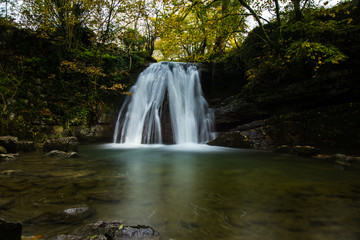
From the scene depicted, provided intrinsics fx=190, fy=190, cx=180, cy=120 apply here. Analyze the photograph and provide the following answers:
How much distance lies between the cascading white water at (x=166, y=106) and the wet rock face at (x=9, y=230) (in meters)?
8.27

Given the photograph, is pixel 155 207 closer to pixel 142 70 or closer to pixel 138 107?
pixel 138 107

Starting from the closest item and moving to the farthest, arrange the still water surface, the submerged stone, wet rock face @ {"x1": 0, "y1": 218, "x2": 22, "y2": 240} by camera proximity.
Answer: wet rock face @ {"x1": 0, "y1": 218, "x2": 22, "y2": 240}, the still water surface, the submerged stone

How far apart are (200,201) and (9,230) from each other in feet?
5.95

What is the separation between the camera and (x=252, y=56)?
31.6 feet

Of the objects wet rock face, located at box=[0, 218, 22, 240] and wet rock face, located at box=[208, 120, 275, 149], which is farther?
wet rock face, located at box=[208, 120, 275, 149]

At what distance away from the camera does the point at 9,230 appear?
1201 millimetres

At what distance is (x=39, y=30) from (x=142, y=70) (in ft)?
18.5

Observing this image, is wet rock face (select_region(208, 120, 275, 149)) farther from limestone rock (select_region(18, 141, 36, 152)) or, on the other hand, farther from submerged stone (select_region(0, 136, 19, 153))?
submerged stone (select_region(0, 136, 19, 153))

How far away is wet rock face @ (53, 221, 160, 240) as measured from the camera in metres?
1.47

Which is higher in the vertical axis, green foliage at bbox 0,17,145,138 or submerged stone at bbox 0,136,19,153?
green foliage at bbox 0,17,145,138

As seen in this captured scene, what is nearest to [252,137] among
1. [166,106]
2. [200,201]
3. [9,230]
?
[166,106]

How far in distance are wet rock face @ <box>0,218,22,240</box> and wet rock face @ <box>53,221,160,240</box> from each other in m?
0.26

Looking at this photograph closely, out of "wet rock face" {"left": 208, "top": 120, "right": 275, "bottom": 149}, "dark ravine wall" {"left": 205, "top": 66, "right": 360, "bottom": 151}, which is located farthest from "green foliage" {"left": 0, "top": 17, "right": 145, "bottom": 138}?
"dark ravine wall" {"left": 205, "top": 66, "right": 360, "bottom": 151}

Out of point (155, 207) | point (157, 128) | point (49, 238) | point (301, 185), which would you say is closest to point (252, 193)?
point (301, 185)
